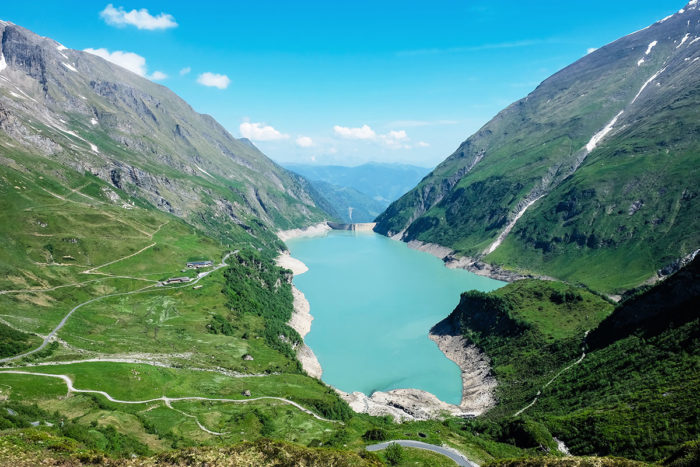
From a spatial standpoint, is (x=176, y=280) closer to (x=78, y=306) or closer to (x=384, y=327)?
(x=78, y=306)

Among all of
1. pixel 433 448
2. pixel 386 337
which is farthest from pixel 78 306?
pixel 433 448

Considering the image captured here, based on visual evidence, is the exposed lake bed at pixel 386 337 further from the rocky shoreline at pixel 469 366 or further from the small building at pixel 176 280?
the small building at pixel 176 280

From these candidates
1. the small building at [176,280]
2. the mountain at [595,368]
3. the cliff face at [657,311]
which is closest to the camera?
the mountain at [595,368]

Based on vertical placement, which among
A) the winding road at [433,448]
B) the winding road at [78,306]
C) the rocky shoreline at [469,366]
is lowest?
the rocky shoreline at [469,366]

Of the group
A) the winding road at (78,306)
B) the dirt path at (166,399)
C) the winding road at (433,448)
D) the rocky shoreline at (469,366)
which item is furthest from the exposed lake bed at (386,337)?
the winding road at (78,306)

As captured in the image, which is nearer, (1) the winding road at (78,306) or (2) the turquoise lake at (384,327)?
(1) the winding road at (78,306)

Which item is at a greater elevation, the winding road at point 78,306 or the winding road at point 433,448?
the winding road at point 78,306

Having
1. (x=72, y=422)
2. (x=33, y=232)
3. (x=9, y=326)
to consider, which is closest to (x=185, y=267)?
(x=33, y=232)
